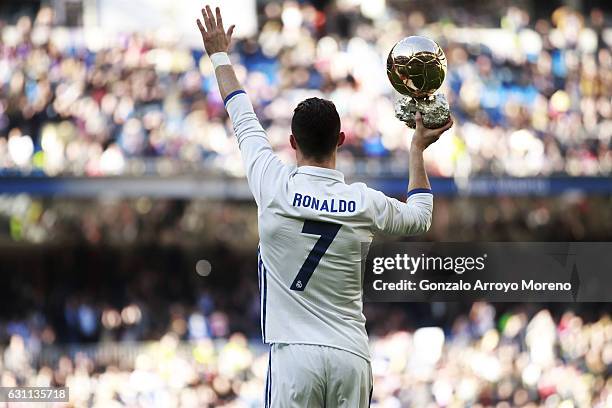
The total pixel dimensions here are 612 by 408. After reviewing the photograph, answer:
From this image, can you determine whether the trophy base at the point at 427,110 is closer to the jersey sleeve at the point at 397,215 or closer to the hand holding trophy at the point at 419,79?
the hand holding trophy at the point at 419,79

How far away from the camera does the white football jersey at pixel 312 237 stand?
3.55 metres

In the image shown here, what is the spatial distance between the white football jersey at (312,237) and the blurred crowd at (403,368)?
8.36 meters

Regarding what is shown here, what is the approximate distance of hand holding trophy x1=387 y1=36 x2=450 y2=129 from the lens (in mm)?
3799

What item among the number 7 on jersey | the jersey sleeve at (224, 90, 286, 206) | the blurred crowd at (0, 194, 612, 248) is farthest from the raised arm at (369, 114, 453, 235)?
the blurred crowd at (0, 194, 612, 248)

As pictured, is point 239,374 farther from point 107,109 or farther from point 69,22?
point 69,22

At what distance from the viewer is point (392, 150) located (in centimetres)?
1555

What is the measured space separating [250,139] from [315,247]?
1.30 ft

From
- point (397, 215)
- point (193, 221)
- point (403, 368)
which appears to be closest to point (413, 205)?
point (397, 215)

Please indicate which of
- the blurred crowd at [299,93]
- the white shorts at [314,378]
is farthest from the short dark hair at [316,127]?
the blurred crowd at [299,93]

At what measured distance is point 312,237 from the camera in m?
3.56

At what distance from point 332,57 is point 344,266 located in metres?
13.3

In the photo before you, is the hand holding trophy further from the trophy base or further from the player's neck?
the player's neck

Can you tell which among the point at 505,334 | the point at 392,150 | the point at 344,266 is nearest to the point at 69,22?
the point at 392,150

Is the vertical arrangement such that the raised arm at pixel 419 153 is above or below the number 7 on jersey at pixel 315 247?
above
